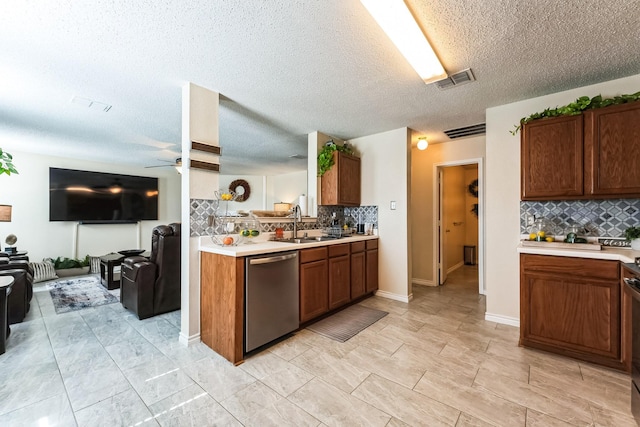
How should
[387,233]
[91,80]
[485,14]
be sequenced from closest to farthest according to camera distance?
[485,14] < [91,80] < [387,233]

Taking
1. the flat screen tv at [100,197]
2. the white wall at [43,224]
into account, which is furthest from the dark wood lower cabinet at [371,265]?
the white wall at [43,224]

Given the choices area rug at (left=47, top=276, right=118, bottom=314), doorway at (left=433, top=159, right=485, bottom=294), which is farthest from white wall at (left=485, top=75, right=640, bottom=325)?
area rug at (left=47, top=276, right=118, bottom=314)

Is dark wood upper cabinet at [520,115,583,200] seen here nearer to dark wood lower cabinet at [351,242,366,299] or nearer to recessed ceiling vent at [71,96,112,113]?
dark wood lower cabinet at [351,242,366,299]

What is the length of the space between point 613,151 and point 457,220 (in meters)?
4.08

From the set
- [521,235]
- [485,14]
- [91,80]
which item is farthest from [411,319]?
[91,80]

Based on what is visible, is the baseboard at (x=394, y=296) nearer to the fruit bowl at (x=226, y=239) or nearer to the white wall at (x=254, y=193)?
the fruit bowl at (x=226, y=239)

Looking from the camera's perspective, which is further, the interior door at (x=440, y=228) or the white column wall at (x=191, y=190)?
the interior door at (x=440, y=228)

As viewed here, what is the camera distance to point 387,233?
4.04 m

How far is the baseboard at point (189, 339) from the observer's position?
8.15 ft

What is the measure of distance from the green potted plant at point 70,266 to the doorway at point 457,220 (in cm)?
707

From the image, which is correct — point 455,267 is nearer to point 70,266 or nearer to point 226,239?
point 226,239

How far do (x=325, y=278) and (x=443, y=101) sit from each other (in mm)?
2417

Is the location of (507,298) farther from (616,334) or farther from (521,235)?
(616,334)

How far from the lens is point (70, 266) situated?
17.6 feet
